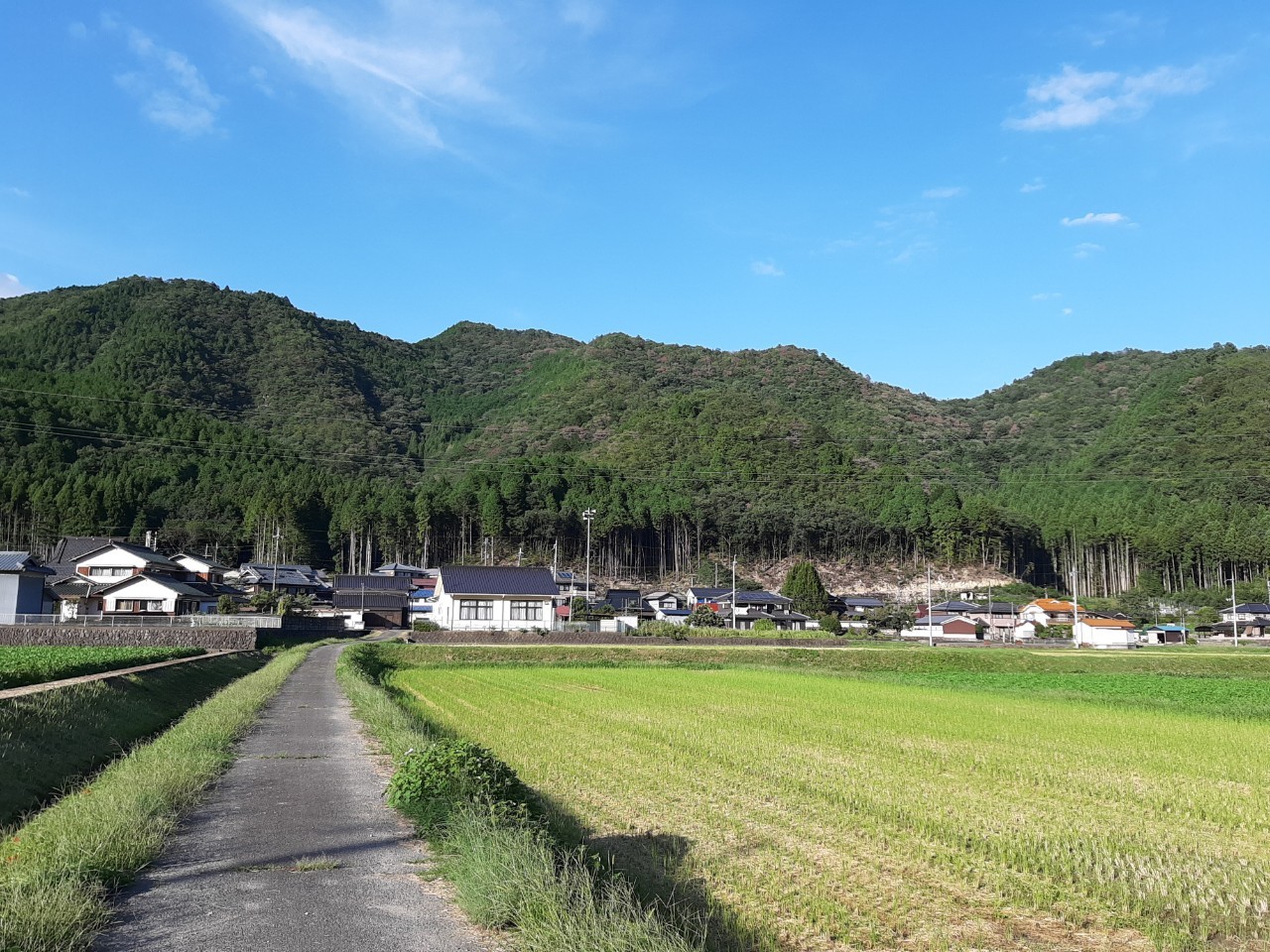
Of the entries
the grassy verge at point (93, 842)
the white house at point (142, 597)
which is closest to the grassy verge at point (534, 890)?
the grassy verge at point (93, 842)

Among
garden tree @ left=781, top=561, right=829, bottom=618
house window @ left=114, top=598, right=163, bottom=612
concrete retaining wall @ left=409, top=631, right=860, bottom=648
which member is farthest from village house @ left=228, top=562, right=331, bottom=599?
garden tree @ left=781, top=561, right=829, bottom=618

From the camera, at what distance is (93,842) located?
22.7 feet

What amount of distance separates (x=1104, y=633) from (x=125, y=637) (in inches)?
2407

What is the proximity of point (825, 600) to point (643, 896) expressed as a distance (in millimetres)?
77219

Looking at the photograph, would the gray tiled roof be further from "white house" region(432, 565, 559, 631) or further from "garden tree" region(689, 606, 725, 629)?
"garden tree" region(689, 606, 725, 629)

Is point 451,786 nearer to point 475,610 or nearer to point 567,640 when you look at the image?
point 567,640

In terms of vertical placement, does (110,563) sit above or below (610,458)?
below

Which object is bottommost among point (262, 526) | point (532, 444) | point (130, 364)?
point (262, 526)

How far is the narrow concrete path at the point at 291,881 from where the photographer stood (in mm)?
5410

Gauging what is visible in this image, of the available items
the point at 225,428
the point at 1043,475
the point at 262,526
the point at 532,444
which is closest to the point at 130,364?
the point at 225,428

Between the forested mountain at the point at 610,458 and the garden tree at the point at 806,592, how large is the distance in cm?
1898

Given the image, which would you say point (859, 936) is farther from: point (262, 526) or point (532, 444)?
point (532, 444)

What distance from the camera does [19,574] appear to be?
4388cm

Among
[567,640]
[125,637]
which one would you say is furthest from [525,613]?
[125,637]
